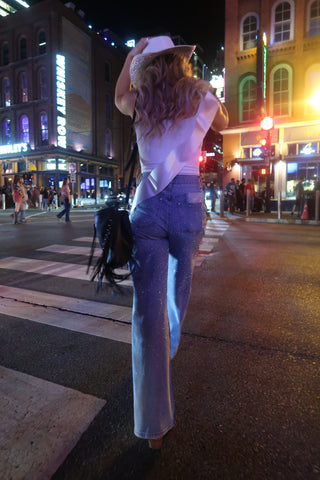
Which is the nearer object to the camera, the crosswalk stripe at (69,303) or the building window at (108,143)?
the crosswalk stripe at (69,303)

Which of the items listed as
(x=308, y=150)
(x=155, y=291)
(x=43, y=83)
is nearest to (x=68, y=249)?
(x=155, y=291)

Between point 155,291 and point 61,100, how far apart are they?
36.9 m

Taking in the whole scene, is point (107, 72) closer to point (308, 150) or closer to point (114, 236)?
point (308, 150)

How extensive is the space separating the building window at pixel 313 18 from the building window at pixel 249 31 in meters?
3.31

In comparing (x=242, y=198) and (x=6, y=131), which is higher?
(x=6, y=131)

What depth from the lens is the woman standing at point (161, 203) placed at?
1.61m

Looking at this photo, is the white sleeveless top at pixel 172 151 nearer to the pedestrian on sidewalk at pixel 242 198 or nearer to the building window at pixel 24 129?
the pedestrian on sidewalk at pixel 242 198

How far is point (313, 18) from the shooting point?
2202 centimetres

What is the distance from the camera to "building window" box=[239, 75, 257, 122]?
23641 mm

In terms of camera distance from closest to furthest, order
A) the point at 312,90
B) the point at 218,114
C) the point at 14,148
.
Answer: the point at 218,114 → the point at 312,90 → the point at 14,148

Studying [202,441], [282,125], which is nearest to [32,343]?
[202,441]

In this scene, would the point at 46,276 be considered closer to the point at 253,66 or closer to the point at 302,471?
the point at 302,471

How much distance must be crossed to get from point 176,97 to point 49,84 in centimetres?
3742

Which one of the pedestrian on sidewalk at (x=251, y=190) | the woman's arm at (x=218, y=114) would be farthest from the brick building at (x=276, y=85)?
the woman's arm at (x=218, y=114)
